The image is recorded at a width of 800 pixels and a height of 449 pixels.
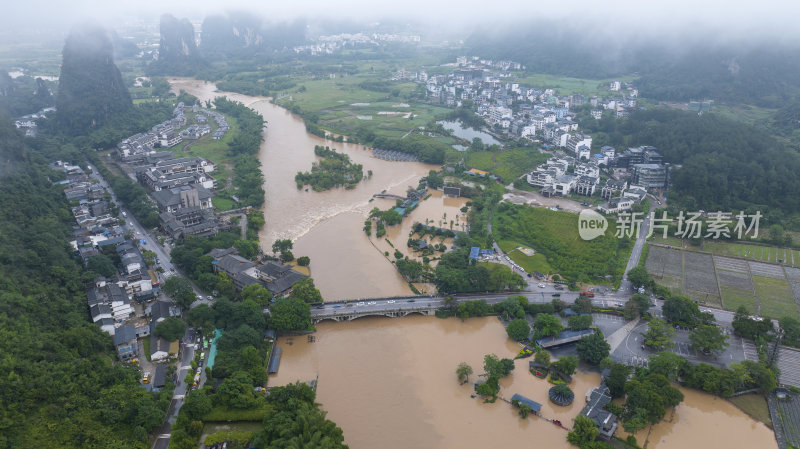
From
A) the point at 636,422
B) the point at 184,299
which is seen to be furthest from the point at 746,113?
the point at 184,299

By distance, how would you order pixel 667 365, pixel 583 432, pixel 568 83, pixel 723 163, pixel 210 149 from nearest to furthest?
pixel 583 432 < pixel 667 365 < pixel 723 163 < pixel 210 149 < pixel 568 83

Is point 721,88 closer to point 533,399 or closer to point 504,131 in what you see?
point 504,131

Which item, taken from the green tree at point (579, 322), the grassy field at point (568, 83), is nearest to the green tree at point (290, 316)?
the green tree at point (579, 322)

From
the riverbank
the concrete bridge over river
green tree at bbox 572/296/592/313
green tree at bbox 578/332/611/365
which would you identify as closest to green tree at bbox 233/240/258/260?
the concrete bridge over river

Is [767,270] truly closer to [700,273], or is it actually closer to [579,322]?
[700,273]

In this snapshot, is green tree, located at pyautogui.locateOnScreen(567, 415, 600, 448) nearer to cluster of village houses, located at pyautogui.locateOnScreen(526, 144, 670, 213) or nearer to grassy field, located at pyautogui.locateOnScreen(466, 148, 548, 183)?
cluster of village houses, located at pyautogui.locateOnScreen(526, 144, 670, 213)

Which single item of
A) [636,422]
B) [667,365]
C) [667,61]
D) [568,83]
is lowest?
[636,422]

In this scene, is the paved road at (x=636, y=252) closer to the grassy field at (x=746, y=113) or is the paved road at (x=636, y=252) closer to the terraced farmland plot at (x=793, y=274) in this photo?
the terraced farmland plot at (x=793, y=274)
